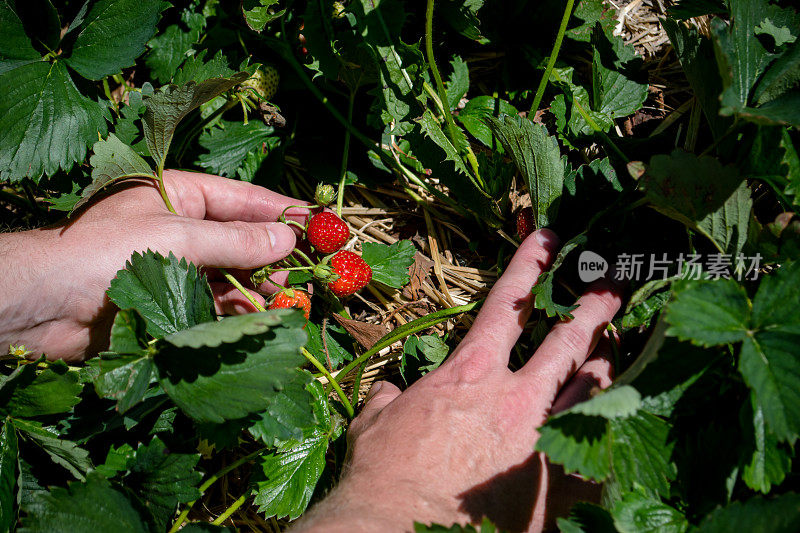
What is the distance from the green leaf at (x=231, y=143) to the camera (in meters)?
1.78

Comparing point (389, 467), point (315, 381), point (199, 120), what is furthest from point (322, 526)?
point (199, 120)

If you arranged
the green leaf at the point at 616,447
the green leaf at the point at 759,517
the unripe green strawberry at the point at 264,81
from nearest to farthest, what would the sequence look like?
1. the green leaf at the point at 759,517
2. the green leaf at the point at 616,447
3. the unripe green strawberry at the point at 264,81

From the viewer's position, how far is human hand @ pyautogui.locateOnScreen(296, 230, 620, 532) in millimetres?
1150

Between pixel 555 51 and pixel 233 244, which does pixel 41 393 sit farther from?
pixel 555 51

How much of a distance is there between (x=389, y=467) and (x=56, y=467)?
0.86 m

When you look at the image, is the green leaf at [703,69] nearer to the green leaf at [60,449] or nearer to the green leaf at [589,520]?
the green leaf at [589,520]

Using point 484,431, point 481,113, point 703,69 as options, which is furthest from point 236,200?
point 703,69

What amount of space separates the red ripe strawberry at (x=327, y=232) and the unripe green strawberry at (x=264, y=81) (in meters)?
0.47

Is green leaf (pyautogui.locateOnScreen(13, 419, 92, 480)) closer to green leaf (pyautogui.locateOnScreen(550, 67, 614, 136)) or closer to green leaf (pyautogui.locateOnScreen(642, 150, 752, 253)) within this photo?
green leaf (pyautogui.locateOnScreen(642, 150, 752, 253))

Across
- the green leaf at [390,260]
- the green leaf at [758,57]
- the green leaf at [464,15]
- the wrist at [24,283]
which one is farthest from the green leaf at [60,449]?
the green leaf at [758,57]

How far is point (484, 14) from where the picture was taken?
5.53 feet

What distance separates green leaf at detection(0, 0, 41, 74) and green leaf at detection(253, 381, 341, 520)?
118 cm

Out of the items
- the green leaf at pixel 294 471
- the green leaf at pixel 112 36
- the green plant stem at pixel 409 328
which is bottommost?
the green leaf at pixel 294 471

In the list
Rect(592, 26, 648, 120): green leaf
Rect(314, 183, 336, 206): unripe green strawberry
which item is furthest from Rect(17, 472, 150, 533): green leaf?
Rect(592, 26, 648, 120): green leaf
